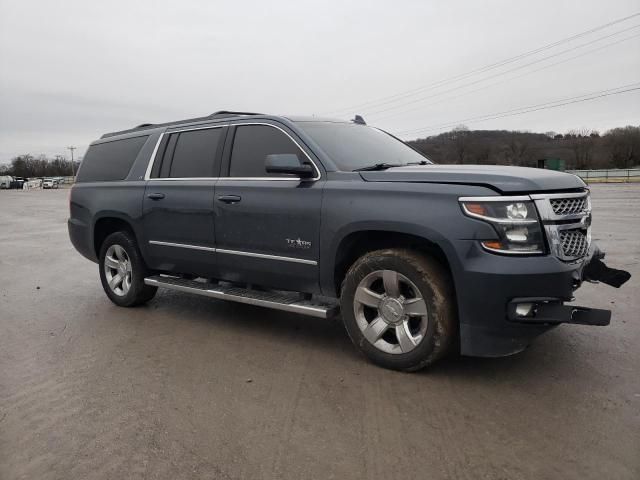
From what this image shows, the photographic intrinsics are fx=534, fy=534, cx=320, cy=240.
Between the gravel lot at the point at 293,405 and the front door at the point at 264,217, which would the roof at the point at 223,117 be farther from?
the gravel lot at the point at 293,405

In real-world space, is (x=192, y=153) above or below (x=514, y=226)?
above

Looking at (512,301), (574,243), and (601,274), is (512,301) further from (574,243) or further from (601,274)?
(601,274)

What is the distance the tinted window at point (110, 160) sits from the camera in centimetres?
604

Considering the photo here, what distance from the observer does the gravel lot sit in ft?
8.85

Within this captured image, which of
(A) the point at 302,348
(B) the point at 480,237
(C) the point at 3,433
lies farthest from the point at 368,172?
(C) the point at 3,433

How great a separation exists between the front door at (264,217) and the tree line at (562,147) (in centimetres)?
3184

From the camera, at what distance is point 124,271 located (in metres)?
6.03

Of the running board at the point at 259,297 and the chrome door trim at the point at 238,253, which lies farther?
the chrome door trim at the point at 238,253

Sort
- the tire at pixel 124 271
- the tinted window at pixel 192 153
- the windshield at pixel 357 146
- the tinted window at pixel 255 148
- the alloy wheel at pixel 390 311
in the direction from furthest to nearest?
the tire at pixel 124 271 < the tinted window at pixel 192 153 < the tinted window at pixel 255 148 < the windshield at pixel 357 146 < the alloy wheel at pixel 390 311

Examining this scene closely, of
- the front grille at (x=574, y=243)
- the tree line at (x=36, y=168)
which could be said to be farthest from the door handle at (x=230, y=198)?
the tree line at (x=36, y=168)

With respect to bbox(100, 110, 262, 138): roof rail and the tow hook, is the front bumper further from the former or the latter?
bbox(100, 110, 262, 138): roof rail

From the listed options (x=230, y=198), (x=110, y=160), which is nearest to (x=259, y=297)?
(x=230, y=198)

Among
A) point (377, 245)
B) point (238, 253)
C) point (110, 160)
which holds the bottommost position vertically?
point (238, 253)

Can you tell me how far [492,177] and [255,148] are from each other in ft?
7.24
